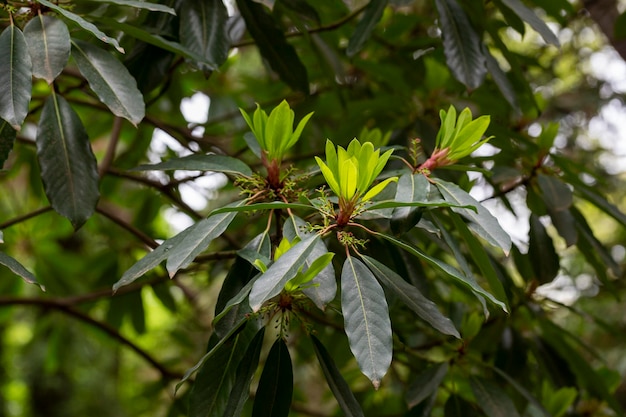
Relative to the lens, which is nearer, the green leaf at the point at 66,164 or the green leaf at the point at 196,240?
the green leaf at the point at 196,240

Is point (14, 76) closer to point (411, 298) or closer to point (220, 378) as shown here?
point (220, 378)

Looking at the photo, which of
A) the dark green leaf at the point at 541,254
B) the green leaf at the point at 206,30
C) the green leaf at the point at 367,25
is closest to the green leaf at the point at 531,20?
the green leaf at the point at 367,25

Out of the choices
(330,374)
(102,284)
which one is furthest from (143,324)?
(330,374)

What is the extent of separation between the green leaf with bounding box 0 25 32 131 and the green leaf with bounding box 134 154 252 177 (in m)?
0.22

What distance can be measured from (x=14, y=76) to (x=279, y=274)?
44cm

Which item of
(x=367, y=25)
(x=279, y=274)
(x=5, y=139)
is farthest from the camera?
(x=367, y=25)

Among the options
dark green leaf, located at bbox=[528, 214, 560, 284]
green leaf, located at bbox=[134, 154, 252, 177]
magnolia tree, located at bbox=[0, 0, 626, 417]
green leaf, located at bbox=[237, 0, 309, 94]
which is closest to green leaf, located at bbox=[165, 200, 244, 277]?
magnolia tree, located at bbox=[0, 0, 626, 417]

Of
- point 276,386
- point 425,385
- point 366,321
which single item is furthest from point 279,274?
point 425,385

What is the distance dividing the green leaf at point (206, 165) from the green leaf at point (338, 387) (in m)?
0.27

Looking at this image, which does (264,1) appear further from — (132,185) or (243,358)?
(132,185)

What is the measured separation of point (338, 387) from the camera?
2.89ft

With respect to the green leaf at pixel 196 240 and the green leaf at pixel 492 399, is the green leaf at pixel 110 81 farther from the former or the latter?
the green leaf at pixel 492 399

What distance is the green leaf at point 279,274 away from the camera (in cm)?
70

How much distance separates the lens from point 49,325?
241cm
